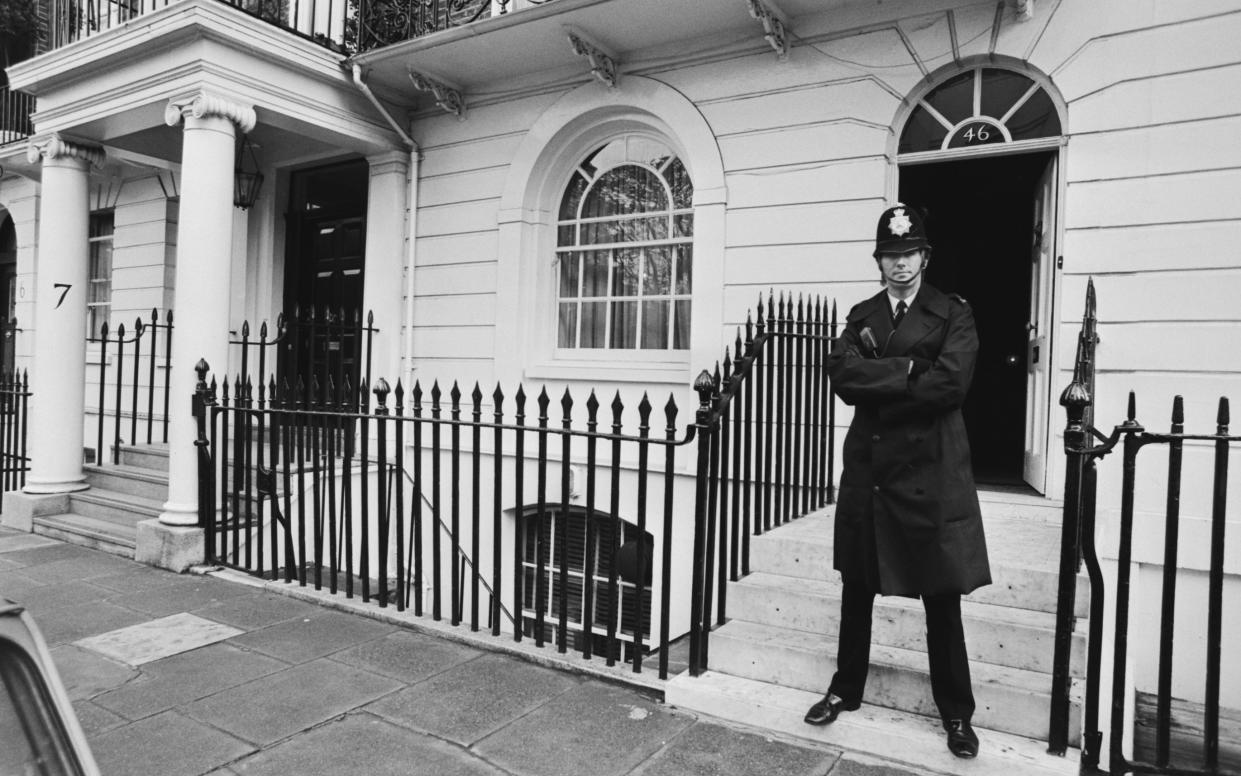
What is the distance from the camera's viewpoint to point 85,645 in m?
4.44

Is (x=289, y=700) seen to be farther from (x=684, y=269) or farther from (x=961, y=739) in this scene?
(x=684, y=269)

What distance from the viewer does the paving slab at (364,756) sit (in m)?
3.01

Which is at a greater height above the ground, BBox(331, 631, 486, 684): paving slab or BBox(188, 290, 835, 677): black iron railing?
BBox(188, 290, 835, 677): black iron railing

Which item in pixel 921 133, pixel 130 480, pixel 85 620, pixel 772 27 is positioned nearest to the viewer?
pixel 85 620

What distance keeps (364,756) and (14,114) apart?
12.5m

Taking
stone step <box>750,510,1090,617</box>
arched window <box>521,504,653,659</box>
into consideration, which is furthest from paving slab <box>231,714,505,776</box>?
arched window <box>521,504,653,659</box>

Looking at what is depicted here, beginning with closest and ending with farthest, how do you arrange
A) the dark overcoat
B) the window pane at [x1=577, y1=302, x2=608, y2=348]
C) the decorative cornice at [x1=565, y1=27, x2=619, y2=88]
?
1. the dark overcoat
2. the decorative cornice at [x1=565, y1=27, x2=619, y2=88]
3. the window pane at [x1=577, y1=302, x2=608, y2=348]

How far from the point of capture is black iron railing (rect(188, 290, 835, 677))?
3943mm

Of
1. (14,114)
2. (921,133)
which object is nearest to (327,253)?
(14,114)

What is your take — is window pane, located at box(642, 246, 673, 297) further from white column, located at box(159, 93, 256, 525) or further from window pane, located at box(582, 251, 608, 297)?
white column, located at box(159, 93, 256, 525)

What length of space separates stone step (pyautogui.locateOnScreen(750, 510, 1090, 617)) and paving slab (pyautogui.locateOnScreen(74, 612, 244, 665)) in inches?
123

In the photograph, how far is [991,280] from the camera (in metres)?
8.34

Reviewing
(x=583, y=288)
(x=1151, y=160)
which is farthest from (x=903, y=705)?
(x=583, y=288)

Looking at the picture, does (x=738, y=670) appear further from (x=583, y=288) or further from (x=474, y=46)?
(x=474, y=46)
